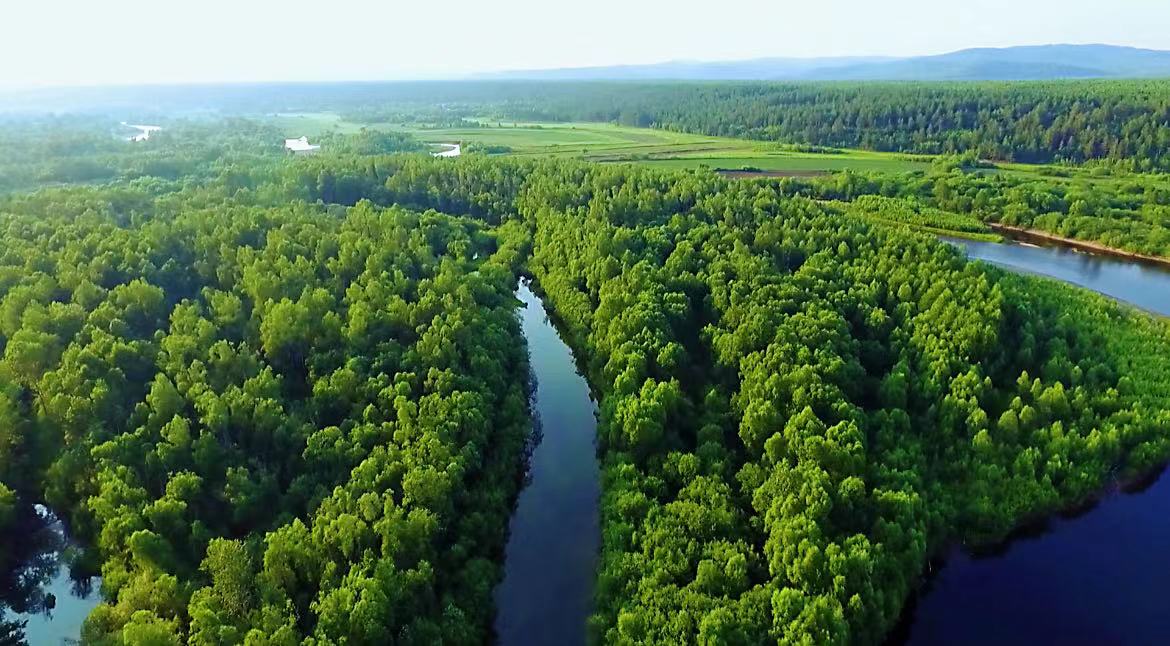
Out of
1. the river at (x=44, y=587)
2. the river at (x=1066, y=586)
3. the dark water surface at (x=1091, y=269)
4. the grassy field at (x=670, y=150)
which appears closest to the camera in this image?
the river at (x=1066, y=586)

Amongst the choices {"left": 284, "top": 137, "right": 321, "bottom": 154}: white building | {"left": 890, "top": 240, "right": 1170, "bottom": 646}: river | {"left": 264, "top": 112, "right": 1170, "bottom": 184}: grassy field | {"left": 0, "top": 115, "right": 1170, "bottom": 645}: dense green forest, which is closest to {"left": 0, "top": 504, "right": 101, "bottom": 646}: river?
{"left": 0, "top": 115, "right": 1170, "bottom": 645}: dense green forest

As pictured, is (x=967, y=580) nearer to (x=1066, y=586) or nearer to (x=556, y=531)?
(x=1066, y=586)

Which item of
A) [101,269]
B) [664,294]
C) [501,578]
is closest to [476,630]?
[501,578]

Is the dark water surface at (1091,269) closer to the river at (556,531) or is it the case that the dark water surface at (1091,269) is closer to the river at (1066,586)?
the river at (1066,586)

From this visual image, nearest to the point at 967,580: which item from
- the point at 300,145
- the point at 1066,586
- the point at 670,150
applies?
the point at 1066,586

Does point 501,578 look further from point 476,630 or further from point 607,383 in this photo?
point 607,383

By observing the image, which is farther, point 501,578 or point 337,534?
point 501,578

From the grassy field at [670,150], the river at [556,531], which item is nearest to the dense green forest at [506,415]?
the river at [556,531]
